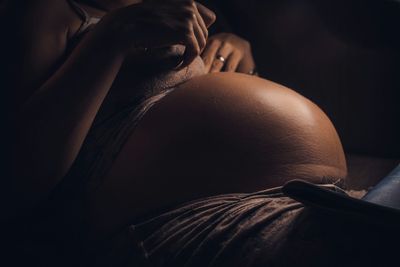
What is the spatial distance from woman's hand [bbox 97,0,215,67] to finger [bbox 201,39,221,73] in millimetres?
278

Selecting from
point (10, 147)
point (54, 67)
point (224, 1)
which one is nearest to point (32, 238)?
point (10, 147)

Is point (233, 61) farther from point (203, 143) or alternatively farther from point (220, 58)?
point (203, 143)

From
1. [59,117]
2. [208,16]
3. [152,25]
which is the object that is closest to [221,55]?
[208,16]

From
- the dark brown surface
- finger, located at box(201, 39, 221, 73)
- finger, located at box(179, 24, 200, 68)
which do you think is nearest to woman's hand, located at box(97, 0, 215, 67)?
finger, located at box(179, 24, 200, 68)

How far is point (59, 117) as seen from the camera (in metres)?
0.61

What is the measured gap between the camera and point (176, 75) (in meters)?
0.77

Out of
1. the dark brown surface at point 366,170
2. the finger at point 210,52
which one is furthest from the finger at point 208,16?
the dark brown surface at point 366,170

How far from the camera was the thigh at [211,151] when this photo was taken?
2.05ft

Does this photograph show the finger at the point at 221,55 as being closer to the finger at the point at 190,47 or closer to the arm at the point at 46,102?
the finger at the point at 190,47

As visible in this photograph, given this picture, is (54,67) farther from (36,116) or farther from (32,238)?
(32,238)

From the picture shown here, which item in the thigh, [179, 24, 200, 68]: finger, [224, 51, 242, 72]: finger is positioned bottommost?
the thigh

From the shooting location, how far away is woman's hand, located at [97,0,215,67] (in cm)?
64

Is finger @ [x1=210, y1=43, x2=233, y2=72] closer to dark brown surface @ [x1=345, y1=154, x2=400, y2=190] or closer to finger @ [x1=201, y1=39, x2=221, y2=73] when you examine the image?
finger @ [x1=201, y1=39, x2=221, y2=73]

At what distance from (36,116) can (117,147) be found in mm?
124
